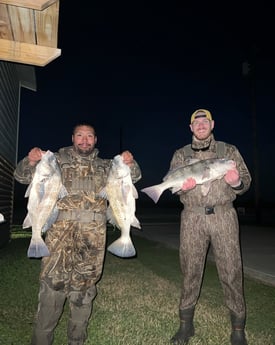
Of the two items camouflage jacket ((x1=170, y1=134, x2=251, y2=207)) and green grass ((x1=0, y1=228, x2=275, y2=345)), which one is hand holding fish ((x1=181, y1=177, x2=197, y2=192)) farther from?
green grass ((x1=0, y1=228, x2=275, y2=345))

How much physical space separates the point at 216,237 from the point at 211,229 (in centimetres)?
12

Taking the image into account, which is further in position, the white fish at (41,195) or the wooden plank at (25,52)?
the white fish at (41,195)

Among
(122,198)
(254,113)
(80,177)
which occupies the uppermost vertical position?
(254,113)

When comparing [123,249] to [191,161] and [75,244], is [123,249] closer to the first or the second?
[75,244]

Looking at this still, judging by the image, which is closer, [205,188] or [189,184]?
[189,184]

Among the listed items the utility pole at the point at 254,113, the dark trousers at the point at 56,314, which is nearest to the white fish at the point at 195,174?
the dark trousers at the point at 56,314

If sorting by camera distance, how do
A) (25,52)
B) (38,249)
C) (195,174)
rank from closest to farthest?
(25,52)
(38,249)
(195,174)

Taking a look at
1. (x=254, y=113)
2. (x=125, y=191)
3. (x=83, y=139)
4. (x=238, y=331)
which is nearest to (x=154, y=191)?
(x=125, y=191)

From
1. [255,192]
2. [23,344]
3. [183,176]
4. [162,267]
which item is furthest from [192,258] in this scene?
[255,192]

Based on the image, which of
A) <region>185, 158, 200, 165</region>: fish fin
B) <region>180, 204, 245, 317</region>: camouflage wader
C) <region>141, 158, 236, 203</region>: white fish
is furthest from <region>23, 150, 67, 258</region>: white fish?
<region>180, 204, 245, 317</region>: camouflage wader

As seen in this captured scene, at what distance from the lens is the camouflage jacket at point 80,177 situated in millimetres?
4312

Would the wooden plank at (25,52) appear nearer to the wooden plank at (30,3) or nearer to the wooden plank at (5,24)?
the wooden plank at (5,24)

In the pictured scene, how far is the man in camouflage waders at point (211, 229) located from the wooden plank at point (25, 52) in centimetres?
210

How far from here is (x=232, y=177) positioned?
14.2 feet
